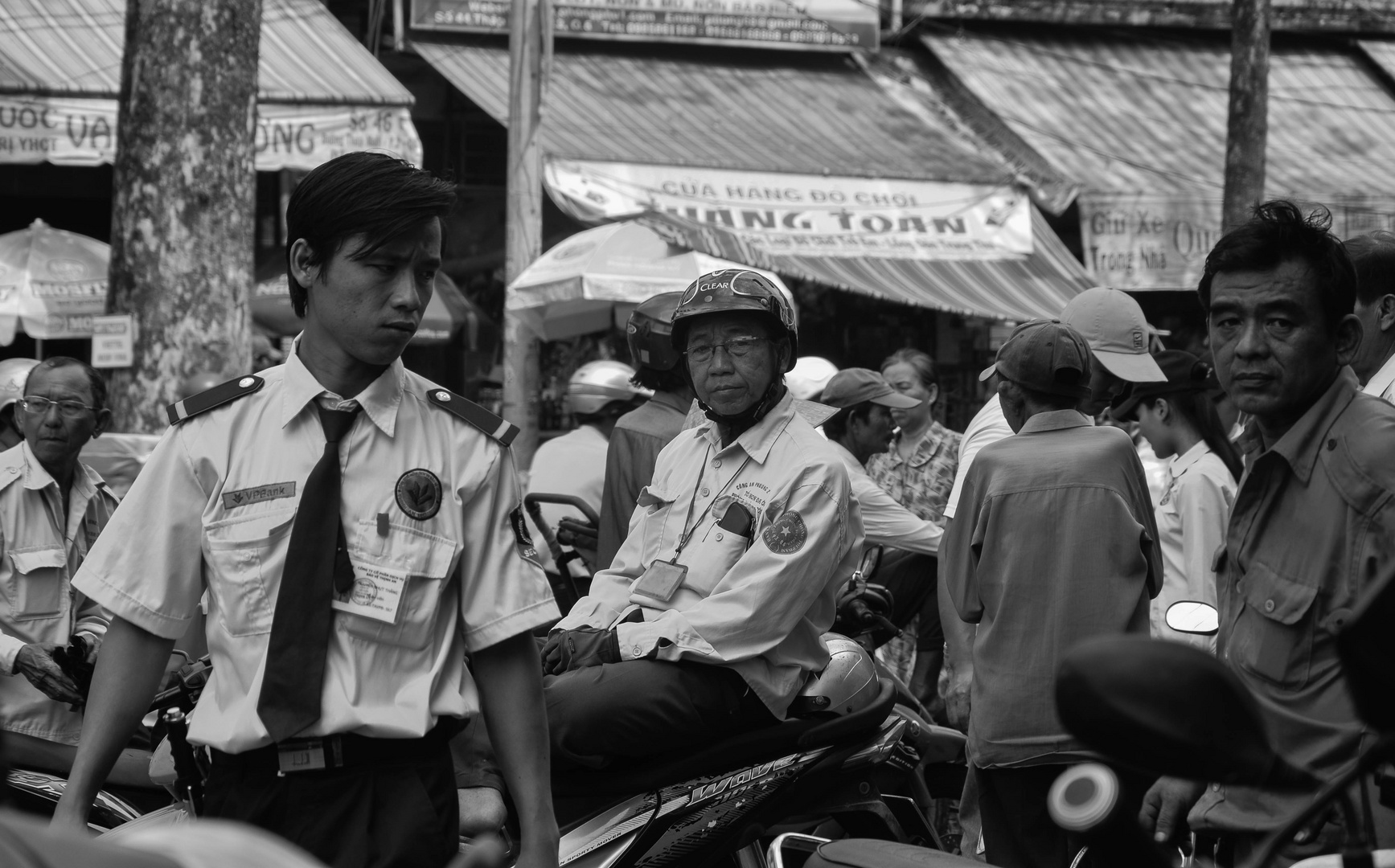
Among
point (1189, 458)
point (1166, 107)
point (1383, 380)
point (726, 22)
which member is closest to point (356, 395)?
point (1383, 380)

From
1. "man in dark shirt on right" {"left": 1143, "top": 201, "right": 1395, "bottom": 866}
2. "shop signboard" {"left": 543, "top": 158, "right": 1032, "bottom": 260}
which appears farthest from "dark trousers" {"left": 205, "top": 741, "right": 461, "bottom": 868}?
"shop signboard" {"left": 543, "top": 158, "right": 1032, "bottom": 260}

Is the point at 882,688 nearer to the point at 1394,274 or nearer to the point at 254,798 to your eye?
the point at 1394,274

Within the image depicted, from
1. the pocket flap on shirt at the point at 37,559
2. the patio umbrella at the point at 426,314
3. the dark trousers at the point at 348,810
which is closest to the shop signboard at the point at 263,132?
the patio umbrella at the point at 426,314

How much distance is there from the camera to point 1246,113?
1348 cm

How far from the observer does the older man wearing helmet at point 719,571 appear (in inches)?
141

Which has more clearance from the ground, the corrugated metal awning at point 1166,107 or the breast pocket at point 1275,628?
the corrugated metal awning at point 1166,107

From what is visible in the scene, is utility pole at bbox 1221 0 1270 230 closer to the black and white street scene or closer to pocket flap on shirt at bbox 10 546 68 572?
the black and white street scene

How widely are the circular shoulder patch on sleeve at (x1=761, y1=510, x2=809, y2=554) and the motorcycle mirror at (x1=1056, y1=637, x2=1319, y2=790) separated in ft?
7.10

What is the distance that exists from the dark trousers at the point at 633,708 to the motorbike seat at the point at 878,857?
3.28ft

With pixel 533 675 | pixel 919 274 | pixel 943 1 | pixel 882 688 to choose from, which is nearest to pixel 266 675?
pixel 533 675

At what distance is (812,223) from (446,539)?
12444 millimetres

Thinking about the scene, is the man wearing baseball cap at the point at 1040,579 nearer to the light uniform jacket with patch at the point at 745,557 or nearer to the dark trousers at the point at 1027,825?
the dark trousers at the point at 1027,825

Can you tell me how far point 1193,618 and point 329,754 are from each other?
5.63 feet

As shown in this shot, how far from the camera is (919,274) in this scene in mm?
14672
